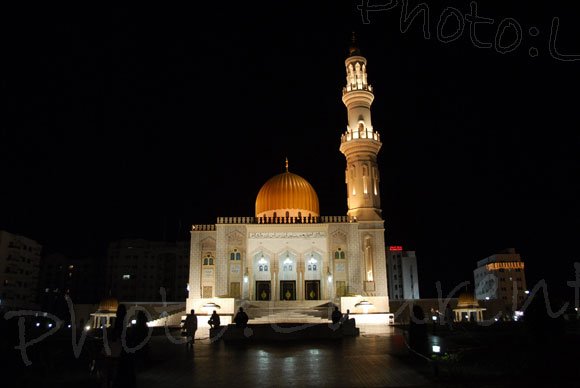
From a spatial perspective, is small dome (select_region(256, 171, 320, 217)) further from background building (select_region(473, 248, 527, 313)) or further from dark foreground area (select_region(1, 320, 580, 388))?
background building (select_region(473, 248, 527, 313))

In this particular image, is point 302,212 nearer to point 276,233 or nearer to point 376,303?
point 276,233

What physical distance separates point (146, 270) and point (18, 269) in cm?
1895

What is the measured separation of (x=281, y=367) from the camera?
10484mm

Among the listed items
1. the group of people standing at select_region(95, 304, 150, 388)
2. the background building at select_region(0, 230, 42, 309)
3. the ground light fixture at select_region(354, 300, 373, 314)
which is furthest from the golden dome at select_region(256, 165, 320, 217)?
the background building at select_region(0, 230, 42, 309)

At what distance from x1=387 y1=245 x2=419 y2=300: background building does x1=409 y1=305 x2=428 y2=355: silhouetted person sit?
65.0 m

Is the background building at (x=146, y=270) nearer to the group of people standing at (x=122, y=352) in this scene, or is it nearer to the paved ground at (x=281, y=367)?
the paved ground at (x=281, y=367)

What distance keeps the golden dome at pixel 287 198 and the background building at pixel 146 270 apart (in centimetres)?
3471

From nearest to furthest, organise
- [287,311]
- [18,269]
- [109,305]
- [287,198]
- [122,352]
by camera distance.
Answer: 1. [122,352]
2. [287,311]
3. [109,305]
4. [287,198]
5. [18,269]

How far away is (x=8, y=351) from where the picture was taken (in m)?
9.99

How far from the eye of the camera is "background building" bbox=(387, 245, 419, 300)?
75.6 m

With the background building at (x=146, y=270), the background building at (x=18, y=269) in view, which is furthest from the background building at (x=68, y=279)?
the background building at (x=18, y=269)

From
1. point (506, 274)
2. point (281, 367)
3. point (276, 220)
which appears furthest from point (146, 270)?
point (281, 367)

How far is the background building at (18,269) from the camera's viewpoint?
50219 millimetres

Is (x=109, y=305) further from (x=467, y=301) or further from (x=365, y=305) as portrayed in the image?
(x=467, y=301)
